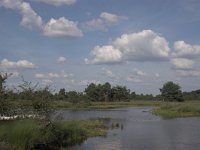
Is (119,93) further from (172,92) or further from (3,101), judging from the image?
(3,101)

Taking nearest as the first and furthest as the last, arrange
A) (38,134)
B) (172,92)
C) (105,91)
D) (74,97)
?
(38,134)
(74,97)
(172,92)
(105,91)

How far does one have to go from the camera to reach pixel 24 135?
27.8m

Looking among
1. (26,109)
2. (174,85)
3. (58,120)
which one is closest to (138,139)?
(58,120)

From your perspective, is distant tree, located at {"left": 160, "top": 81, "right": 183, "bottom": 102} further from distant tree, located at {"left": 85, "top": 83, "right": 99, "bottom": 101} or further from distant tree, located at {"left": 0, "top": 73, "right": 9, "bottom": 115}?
distant tree, located at {"left": 0, "top": 73, "right": 9, "bottom": 115}

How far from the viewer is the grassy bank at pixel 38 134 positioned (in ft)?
88.1

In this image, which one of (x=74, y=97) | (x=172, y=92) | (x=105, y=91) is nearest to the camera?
(x=74, y=97)

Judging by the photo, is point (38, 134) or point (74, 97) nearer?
point (38, 134)

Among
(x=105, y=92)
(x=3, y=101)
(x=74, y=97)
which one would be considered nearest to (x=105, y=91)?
(x=105, y=92)

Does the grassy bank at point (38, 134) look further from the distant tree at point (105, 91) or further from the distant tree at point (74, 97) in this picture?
the distant tree at point (105, 91)

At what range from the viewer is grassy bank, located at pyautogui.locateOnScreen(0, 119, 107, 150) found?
88.1 ft

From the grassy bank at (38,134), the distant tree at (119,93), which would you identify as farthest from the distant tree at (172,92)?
the grassy bank at (38,134)

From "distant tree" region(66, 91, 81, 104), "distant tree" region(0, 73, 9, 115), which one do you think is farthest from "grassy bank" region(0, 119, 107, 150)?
"distant tree" region(66, 91, 81, 104)

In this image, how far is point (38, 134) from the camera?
29719 millimetres

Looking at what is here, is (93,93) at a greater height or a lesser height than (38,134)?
greater
